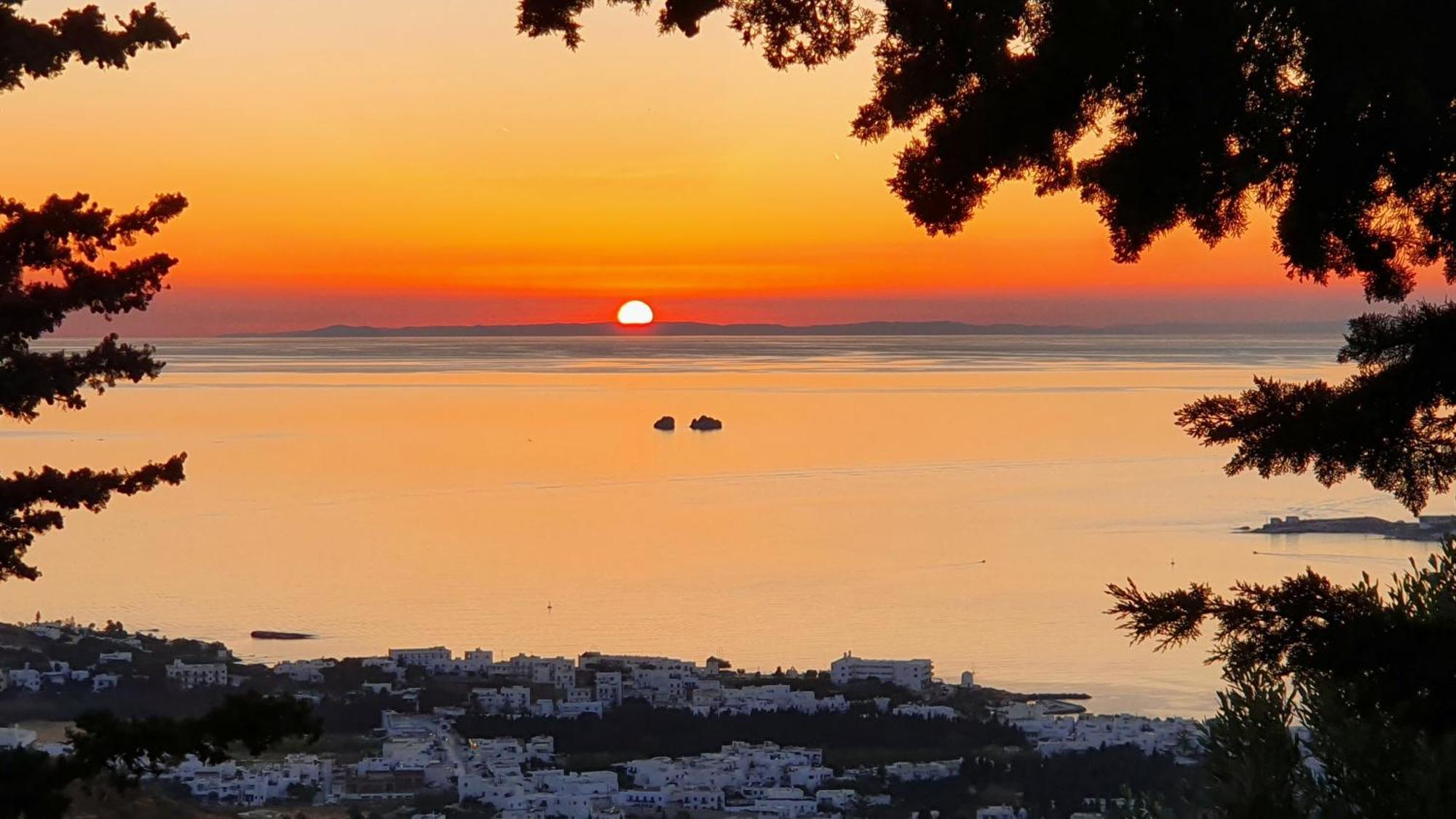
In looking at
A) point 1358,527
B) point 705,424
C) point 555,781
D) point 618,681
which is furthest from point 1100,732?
point 705,424

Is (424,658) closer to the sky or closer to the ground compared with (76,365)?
closer to the ground

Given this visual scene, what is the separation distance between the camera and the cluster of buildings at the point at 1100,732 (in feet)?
52.5

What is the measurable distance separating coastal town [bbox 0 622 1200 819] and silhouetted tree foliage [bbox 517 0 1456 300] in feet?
33.8

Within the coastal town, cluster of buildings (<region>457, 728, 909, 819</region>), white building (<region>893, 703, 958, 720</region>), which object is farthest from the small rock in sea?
cluster of buildings (<region>457, 728, 909, 819</region>)

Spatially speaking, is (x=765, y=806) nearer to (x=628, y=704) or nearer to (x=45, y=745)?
(x=628, y=704)

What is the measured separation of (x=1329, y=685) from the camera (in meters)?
5.66

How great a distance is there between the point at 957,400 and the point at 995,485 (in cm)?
2880

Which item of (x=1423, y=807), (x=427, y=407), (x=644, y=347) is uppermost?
(x=644, y=347)

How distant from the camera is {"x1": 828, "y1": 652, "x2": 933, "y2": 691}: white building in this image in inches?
794

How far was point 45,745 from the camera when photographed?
46.9ft

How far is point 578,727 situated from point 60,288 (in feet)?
41.9

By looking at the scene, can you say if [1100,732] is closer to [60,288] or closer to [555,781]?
[555,781]

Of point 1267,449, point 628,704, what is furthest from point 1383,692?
point 628,704

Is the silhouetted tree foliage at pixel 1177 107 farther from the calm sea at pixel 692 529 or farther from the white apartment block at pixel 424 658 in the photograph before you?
the white apartment block at pixel 424 658
